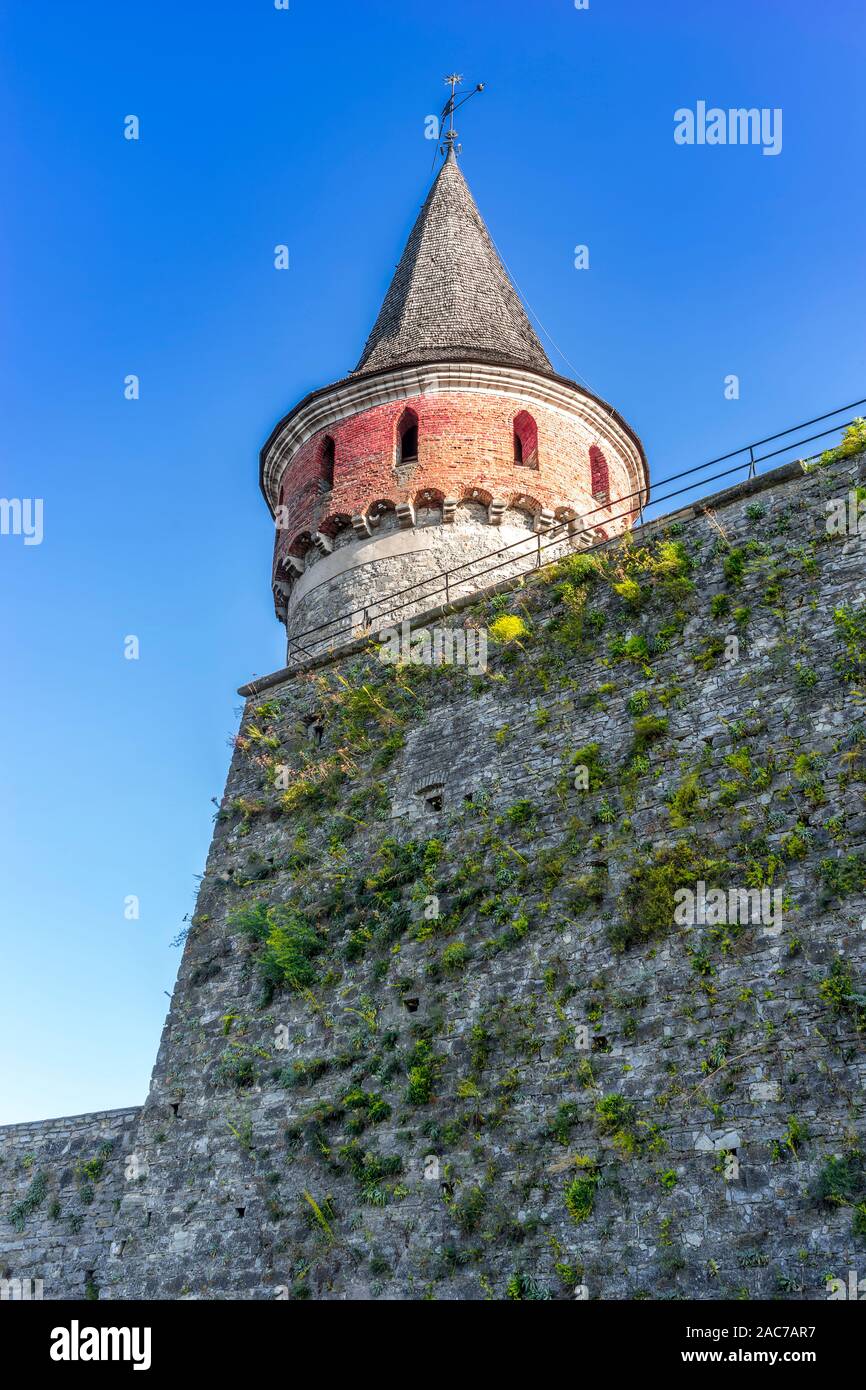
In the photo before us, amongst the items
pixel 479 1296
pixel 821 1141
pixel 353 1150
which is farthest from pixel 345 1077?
pixel 821 1141

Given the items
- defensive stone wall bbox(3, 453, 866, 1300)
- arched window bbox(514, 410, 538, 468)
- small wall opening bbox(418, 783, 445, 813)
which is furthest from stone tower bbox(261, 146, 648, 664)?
small wall opening bbox(418, 783, 445, 813)

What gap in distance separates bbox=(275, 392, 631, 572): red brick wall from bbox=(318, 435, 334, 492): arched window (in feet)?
0.23

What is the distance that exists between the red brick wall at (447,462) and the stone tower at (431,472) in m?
0.02

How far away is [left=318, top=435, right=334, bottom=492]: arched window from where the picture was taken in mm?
18219

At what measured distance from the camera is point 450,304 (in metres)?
20.3

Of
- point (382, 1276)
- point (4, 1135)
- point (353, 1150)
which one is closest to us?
point (382, 1276)

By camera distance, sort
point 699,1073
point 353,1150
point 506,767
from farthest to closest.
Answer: point 506,767 → point 353,1150 → point 699,1073

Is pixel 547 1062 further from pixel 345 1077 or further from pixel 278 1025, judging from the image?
pixel 278 1025

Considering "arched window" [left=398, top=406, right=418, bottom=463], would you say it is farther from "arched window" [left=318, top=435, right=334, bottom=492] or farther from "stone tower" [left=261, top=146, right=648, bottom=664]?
"arched window" [left=318, top=435, right=334, bottom=492]

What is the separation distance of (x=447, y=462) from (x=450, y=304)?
4.56 meters

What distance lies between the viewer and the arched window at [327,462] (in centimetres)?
1822

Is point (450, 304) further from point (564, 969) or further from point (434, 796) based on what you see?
point (564, 969)

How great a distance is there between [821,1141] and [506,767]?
15.7ft

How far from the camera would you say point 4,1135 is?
14.9 metres
